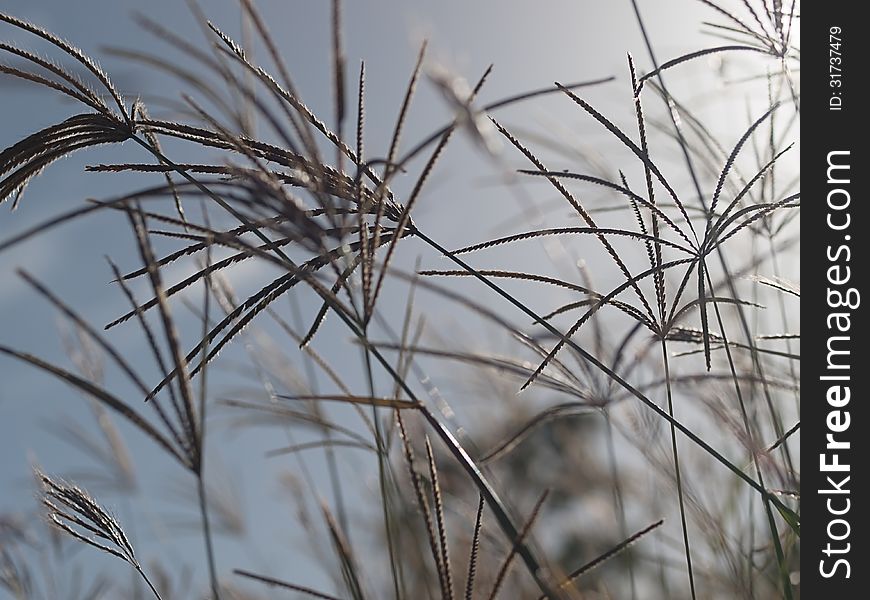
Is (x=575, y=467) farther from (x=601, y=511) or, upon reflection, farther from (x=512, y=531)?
(x=512, y=531)

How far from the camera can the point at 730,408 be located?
5.47ft

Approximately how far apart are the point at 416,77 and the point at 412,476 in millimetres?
379

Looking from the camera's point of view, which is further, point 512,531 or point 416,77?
A: point 416,77

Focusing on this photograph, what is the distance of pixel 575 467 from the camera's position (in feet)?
9.97

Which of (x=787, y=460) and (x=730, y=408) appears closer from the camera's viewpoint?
(x=787, y=460)
